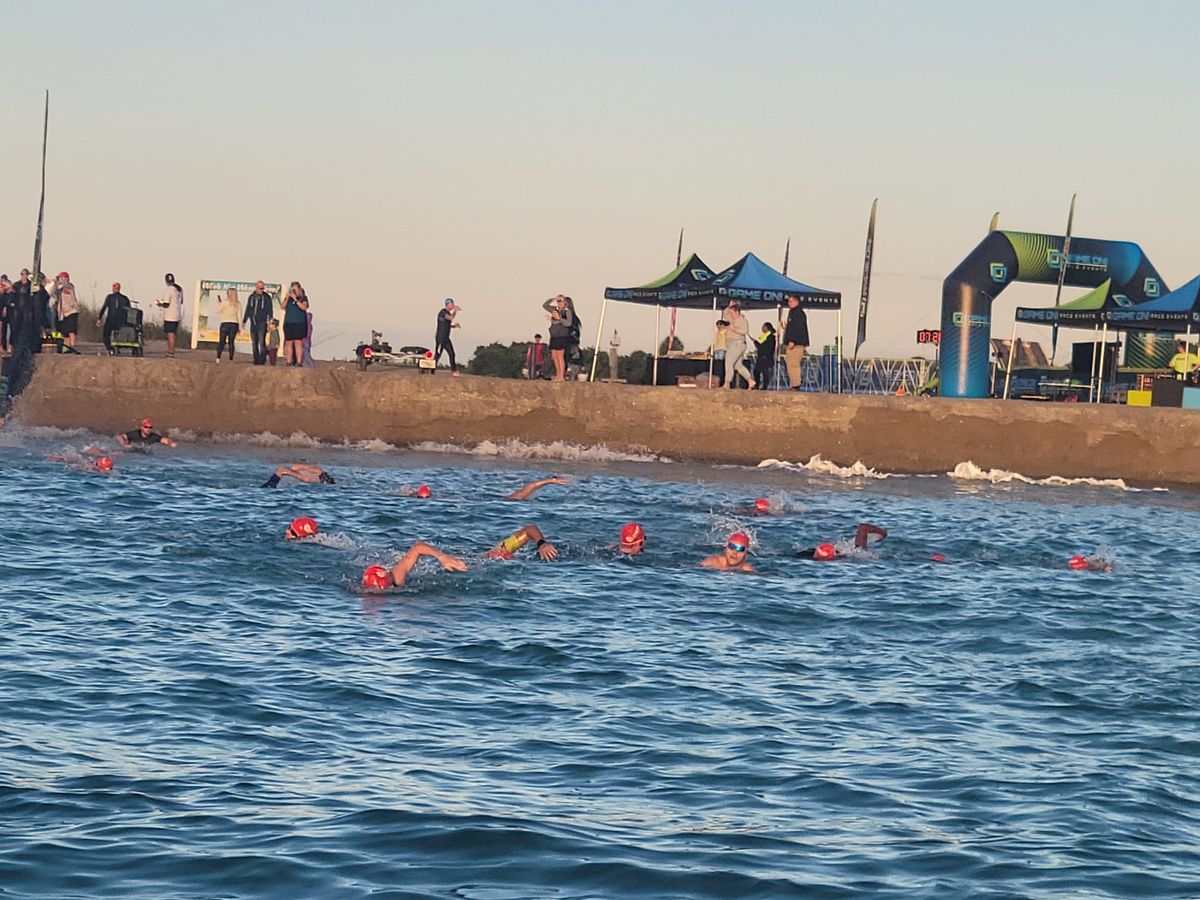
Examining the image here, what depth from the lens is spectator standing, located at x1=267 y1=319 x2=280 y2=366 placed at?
103ft

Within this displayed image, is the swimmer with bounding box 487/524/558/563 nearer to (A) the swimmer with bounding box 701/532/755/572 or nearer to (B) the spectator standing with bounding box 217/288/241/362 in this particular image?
(A) the swimmer with bounding box 701/532/755/572

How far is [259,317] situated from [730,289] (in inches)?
345

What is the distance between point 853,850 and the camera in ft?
25.2

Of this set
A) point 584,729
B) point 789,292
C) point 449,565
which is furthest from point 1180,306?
point 584,729

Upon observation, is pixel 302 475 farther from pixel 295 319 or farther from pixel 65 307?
pixel 65 307

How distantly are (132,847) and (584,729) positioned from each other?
322 cm

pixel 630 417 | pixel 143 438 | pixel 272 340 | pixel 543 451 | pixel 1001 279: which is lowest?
pixel 143 438

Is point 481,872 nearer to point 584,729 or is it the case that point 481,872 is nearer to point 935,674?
point 584,729

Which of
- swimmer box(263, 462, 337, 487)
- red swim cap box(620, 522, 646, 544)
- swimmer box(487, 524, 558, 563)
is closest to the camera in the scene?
swimmer box(487, 524, 558, 563)

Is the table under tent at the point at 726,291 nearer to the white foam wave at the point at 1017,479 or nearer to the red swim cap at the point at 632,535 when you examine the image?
the white foam wave at the point at 1017,479

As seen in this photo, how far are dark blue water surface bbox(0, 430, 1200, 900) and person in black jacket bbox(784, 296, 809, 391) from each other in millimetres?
9805

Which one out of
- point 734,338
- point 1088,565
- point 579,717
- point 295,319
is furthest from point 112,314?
point 579,717

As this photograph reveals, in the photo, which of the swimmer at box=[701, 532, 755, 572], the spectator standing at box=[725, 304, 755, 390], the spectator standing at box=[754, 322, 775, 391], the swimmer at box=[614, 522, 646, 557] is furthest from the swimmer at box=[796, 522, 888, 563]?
the spectator standing at box=[754, 322, 775, 391]

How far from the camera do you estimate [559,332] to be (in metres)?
29.3
